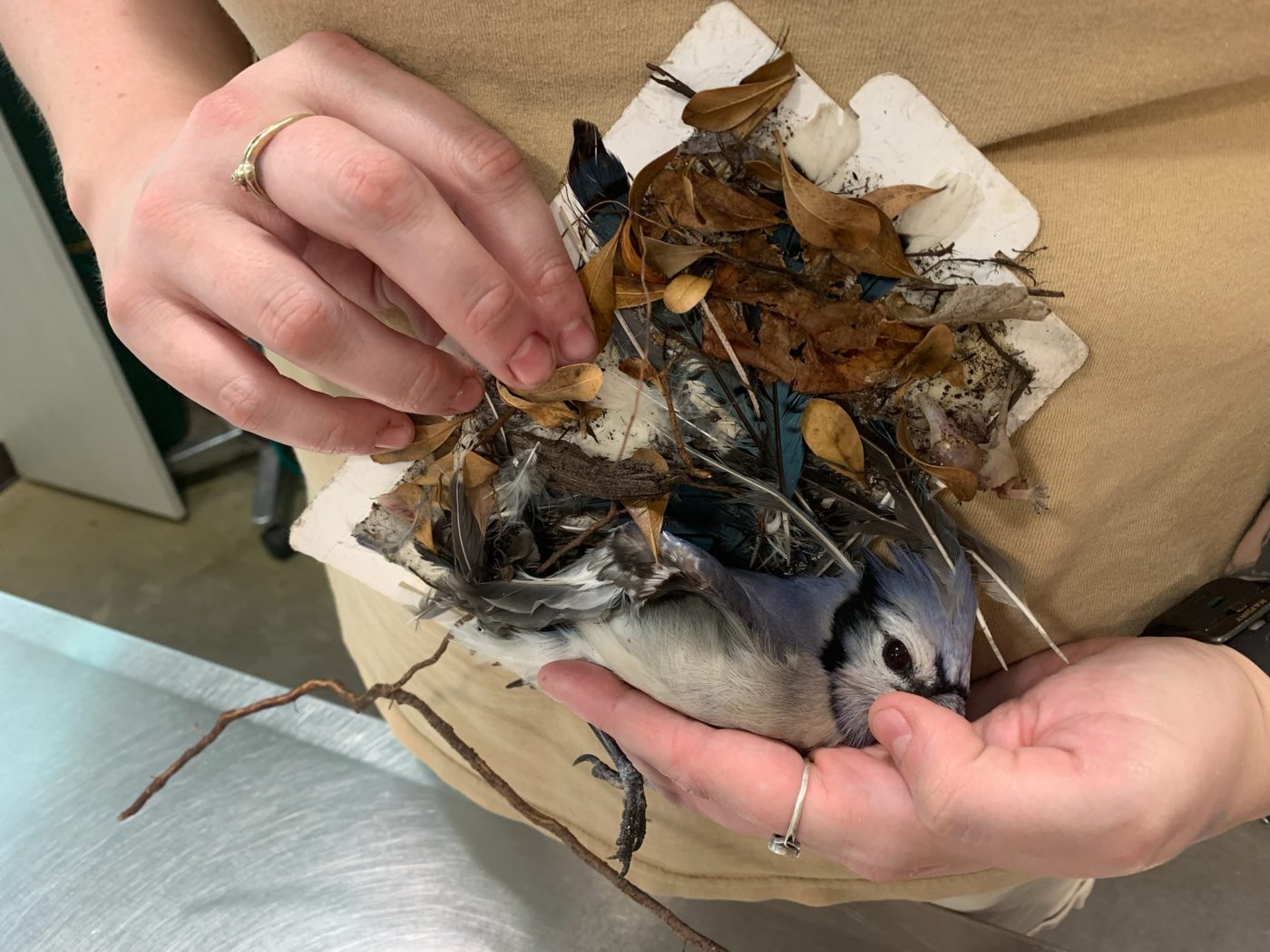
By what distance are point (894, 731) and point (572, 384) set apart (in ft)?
0.64

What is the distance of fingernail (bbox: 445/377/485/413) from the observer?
13.9 inches

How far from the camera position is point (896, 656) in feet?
1.22

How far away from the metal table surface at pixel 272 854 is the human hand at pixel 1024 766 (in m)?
0.28

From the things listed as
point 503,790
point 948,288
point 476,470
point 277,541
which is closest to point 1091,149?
point 948,288

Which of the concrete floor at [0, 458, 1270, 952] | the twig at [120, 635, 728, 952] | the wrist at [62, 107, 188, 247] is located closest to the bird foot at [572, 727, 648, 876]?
the twig at [120, 635, 728, 952]

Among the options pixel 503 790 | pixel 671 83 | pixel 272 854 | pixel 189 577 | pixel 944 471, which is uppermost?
pixel 671 83

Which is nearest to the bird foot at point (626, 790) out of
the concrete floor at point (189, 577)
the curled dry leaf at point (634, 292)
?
the curled dry leaf at point (634, 292)

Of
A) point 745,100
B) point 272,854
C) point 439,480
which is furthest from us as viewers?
point 272,854

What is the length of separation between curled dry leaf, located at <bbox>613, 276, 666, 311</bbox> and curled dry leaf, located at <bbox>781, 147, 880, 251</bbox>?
0.06 metres

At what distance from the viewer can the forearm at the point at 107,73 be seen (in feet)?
1.29

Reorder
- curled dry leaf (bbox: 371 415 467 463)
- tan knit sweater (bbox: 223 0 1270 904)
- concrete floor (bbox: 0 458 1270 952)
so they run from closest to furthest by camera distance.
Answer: tan knit sweater (bbox: 223 0 1270 904)
curled dry leaf (bbox: 371 415 467 463)
concrete floor (bbox: 0 458 1270 952)

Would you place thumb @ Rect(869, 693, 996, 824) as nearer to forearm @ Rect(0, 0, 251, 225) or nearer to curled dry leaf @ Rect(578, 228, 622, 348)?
curled dry leaf @ Rect(578, 228, 622, 348)

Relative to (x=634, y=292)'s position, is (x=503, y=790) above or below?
below

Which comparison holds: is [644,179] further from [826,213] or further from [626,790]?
[626,790]
